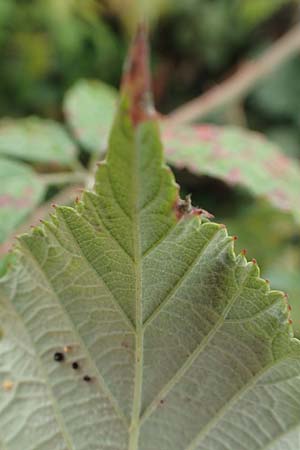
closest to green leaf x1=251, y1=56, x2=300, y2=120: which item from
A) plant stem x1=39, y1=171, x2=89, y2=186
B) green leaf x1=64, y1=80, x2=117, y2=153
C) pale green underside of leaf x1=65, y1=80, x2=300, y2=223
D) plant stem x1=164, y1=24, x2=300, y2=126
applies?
plant stem x1=164, y1=24, x2=300, y2=126

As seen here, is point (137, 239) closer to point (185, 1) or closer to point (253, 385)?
point (253, 385)

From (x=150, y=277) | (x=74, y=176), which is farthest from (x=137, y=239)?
(x=74, y=176)

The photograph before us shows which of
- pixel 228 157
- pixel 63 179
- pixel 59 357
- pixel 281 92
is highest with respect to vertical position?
pixel 281 92

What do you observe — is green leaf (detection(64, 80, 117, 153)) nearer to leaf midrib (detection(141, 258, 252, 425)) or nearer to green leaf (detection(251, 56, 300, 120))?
leaf midrib (detection(141, 258, 252, 425))

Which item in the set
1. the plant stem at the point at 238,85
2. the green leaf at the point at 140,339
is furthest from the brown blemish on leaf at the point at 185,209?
the plant stem at the point at 238,85

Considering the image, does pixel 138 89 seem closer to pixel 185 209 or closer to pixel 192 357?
pixel 185 209

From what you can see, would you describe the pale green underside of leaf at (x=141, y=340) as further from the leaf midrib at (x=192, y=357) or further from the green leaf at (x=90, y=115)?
the green leaf at (x=90, y=115)

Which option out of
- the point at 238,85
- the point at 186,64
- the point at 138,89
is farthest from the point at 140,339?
the point at 186,64
